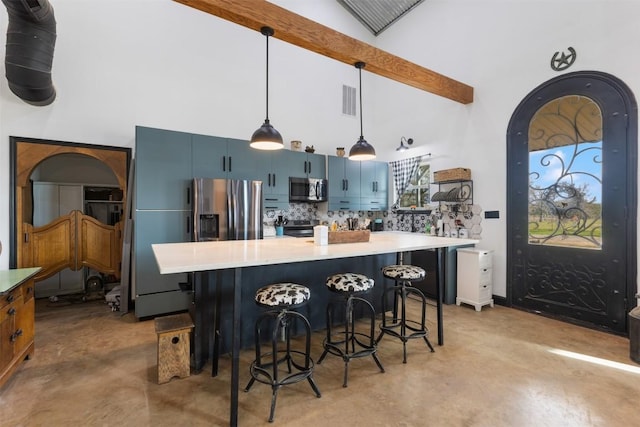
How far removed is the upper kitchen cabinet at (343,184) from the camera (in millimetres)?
5039

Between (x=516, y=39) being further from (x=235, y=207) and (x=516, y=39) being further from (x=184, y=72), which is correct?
(x=184, y=72)

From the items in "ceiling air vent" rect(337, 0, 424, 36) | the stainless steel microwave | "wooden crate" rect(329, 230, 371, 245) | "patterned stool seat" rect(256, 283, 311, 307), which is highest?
"ceiling air vent" rect(337, 0, 424, 36)

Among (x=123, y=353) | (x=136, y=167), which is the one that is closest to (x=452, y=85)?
(x=136, y=167)

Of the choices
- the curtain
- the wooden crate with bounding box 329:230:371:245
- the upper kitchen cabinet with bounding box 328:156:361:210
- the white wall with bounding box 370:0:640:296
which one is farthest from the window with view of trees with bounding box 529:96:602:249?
the upper kitchen cabinet with bounding box 328:156:361:210

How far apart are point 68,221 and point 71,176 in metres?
0.87

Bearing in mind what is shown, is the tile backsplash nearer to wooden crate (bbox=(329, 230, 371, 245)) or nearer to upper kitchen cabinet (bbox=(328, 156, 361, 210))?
upper kitchen cabinet (bbox=(328, 156, 361, 210))

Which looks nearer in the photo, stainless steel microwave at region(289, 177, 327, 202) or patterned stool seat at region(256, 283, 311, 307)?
patterned stool seat at region(256, 283, 311, 307)

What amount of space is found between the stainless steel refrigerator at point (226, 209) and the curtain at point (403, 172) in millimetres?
2722

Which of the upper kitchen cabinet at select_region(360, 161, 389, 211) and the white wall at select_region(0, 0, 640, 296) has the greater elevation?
the white wall at select_region(0, 0, 640, 296)

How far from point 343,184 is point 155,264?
10.2 ft

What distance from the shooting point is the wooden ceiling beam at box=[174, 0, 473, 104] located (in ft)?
7.68

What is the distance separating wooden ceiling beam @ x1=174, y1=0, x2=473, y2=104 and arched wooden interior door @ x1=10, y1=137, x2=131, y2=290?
262cm

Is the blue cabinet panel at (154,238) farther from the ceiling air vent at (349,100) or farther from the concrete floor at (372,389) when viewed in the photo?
the ceiling air vent at (349,100)

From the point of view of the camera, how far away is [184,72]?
4.27 metres
